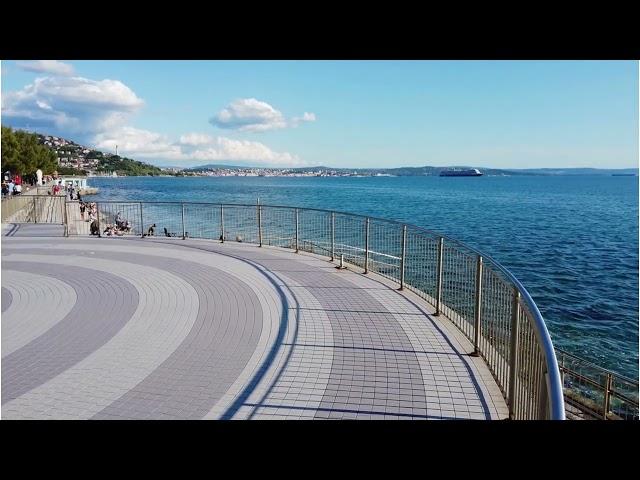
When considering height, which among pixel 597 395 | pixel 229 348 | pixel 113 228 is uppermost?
pixel 229 348

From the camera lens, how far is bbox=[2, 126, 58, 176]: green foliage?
170ft

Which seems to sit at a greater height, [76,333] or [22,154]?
[22,154]

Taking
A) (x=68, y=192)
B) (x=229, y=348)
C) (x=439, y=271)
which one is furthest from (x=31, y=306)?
(x=68, y=192)

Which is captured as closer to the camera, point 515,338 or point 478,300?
point 515,338

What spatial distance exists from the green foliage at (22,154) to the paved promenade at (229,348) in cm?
5032

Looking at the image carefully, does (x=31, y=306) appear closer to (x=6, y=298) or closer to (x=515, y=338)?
(x=6, y=298)

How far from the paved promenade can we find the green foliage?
165 feet

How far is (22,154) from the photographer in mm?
60531

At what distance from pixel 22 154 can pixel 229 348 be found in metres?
66.2

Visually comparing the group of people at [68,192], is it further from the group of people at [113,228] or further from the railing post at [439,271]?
the railing post at [439,271]

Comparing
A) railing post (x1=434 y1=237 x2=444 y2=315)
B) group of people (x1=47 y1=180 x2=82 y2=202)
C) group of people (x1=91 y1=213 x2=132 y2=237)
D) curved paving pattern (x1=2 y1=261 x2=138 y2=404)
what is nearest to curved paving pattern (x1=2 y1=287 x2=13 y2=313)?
curved paving pattern (x1=2 y1=261 x2=138 y2=404)

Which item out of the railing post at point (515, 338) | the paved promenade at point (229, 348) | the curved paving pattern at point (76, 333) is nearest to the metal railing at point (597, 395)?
the paved promenade at point (229, 348)
